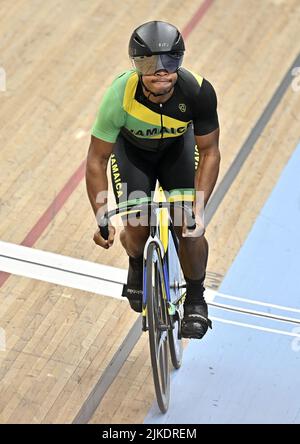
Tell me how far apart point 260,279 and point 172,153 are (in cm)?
130

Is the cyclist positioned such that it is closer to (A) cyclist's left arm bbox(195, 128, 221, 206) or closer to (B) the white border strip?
(A) cyclist's left arm bbox(195, 128, 221, 206)

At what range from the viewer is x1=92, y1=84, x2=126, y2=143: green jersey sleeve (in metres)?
4.70

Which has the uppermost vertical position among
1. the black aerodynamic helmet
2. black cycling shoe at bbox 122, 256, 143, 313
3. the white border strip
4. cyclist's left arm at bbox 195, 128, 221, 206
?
the black aerodynamic helmet

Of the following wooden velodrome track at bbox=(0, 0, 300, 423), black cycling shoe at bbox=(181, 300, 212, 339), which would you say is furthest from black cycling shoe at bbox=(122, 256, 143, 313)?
wooden velodrome track at bbox=(0, 0, 300, 423)

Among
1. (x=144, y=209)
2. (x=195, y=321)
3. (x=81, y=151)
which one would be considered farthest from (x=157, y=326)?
(x=81, y=151)

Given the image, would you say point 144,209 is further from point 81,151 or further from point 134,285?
point 81,151

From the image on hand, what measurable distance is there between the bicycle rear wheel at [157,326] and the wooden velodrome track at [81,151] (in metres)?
0.25

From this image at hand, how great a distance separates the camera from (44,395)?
526 centimetres

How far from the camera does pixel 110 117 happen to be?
471cm

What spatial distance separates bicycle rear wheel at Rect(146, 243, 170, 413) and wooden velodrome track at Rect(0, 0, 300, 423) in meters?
0.25

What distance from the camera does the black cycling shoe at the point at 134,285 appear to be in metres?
5.21

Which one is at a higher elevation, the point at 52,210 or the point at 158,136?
the point at 158,136

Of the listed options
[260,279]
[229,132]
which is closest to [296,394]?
[260,279]

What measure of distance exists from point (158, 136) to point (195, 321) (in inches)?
37.6
